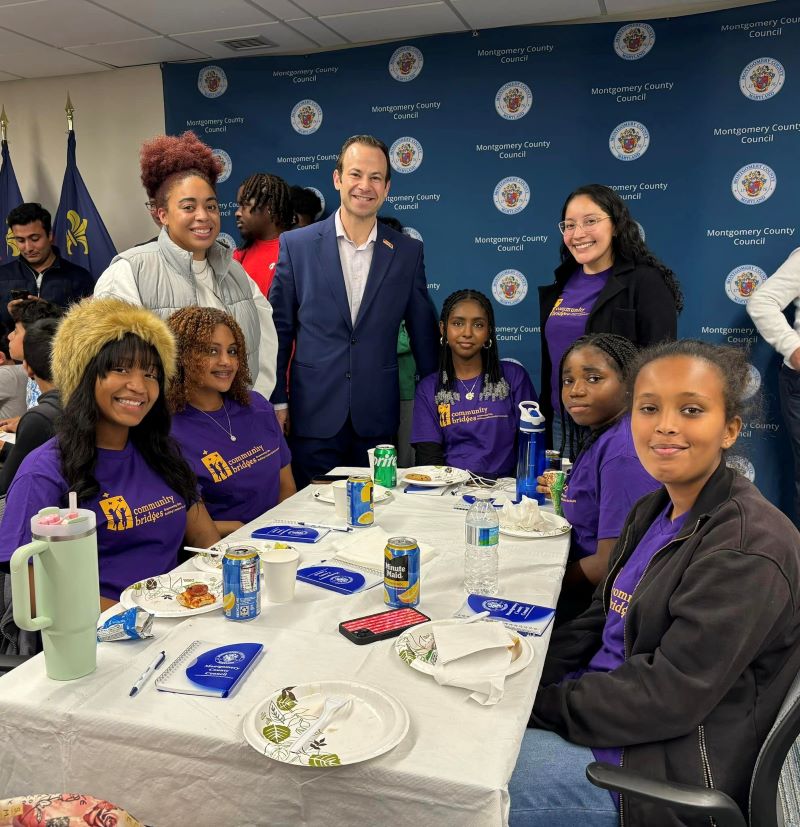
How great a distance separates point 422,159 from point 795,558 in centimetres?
407

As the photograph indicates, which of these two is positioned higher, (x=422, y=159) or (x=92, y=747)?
(x=422, y=159)

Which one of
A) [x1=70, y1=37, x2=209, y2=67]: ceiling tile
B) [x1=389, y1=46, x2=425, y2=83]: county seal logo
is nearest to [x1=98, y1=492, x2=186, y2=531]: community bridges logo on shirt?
[x1=389, y1=46, x2=425, y2=83]: county seal logo

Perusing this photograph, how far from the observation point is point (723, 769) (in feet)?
3.89

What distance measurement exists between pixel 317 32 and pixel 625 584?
4.12m

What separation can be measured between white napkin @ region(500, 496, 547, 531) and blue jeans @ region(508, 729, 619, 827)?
838 millimetres

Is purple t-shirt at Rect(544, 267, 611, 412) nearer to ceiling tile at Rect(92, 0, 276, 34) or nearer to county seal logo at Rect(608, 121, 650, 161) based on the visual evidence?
county seal logo at Rect(608, 121, 650, 161)

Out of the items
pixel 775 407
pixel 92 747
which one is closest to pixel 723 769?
pixel 92 747

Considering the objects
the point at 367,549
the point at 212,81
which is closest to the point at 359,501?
the point at 367,549

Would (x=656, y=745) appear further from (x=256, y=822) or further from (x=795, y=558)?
(x=256, y=822)

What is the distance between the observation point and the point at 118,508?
186 cm

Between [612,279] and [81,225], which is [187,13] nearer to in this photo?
[81,225]

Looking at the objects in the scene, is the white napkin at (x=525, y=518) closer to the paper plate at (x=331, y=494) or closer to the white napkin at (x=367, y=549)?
the white napkin at (x=367, y=549)

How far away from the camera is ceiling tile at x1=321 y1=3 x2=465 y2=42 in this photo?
13.5ft

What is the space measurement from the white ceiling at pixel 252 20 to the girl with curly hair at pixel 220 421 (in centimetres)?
239
